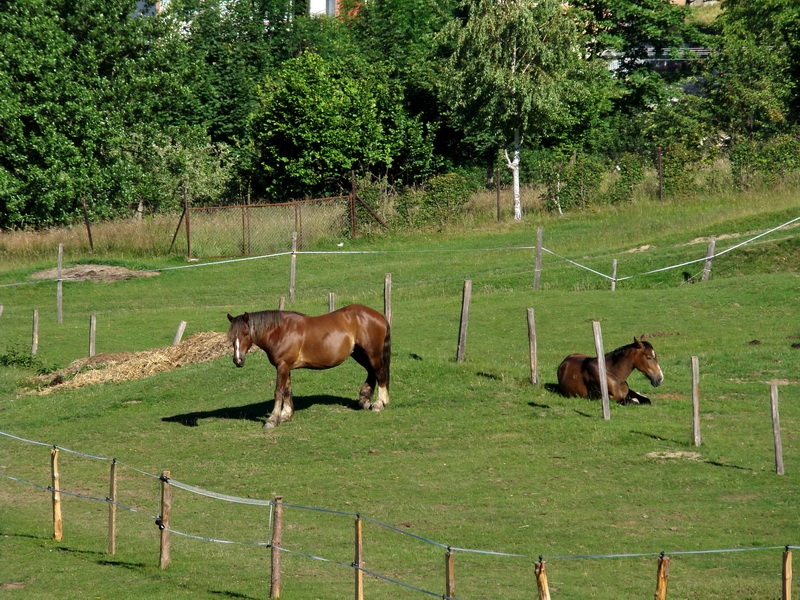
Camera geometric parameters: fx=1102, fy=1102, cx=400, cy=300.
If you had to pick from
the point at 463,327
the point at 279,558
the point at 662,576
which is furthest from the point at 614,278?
the point at 662,576

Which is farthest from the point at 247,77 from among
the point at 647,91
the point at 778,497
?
the point at 778,497

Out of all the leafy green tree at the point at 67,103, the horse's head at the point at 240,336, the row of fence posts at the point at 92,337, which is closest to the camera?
the horse's head at the point at 240,336

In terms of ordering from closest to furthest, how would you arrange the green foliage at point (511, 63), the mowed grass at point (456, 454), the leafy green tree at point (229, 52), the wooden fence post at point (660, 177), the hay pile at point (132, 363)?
the mowed grass at point (456, 454)
the hay pile at point (132, 363)
the green foliage at point (511, 63)
the wooden fence post at point (660, 177)
the leafy green tree at point (229, 52)

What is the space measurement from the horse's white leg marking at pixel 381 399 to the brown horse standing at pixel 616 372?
3797 millimetres

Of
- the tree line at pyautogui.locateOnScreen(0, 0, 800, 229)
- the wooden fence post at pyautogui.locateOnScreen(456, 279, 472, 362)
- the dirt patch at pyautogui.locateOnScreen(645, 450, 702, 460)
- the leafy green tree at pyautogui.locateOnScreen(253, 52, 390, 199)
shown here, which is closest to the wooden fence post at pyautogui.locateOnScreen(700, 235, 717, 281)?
the wooden fence post at pyautogui.locateOnScreen(456, 279, 472, 362)

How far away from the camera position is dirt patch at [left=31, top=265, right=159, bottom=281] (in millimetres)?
46625

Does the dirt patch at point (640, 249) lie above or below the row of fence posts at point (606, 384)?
above

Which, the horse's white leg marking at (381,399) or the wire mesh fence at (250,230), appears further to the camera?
the wire mesh fence at (250,230)

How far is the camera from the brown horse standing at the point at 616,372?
2264cm

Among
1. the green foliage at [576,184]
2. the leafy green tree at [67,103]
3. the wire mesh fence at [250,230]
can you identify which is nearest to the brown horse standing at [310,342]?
the wire mesh fence at [250,230]

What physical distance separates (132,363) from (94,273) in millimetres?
17979

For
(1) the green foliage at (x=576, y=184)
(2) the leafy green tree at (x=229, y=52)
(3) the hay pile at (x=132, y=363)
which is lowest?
(3) the hay pile at (x=132, y=363)

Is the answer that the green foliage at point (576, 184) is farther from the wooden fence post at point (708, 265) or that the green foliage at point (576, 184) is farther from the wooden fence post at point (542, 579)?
the wooden fence post at point (542, 579)

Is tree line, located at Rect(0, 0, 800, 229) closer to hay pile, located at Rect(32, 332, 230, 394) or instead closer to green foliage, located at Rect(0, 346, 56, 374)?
green foliage, located at Rect(0, 346, 56, 374)
